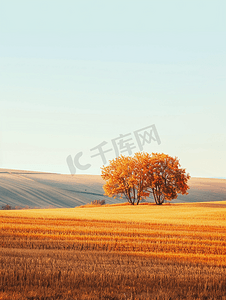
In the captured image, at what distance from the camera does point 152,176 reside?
54.2m

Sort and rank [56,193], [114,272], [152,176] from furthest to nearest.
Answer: [56,193] → [152,176] → [114,272]

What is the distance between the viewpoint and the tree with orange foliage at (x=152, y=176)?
53.1 metres

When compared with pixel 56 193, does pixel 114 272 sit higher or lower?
higher

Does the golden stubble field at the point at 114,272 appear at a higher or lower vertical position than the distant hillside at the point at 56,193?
higher

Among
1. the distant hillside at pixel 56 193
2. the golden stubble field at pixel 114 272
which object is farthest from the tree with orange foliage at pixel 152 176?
the golden stubble field at pixel 114 272

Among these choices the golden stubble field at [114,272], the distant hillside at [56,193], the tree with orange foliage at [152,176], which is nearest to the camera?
the golden stubble field at [114,272]

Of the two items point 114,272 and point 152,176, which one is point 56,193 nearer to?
point 152,176

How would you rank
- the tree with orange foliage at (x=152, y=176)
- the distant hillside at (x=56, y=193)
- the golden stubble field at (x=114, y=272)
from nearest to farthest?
the golden stubble field at (x=114, y=272), the tree with orange foliage at (x=152, y=176), the distant hillside at (x=56, y=193)

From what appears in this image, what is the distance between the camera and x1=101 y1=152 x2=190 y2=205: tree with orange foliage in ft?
174

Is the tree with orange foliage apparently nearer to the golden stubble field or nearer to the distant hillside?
the distant hillside

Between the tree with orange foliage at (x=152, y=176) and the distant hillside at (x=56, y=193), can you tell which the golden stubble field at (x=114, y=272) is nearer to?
the tree with orange foliage at (x=152, y=176)

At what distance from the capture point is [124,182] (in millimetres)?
58656

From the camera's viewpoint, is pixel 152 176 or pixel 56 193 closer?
pixel 152 176

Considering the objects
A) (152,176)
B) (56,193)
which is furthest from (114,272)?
(56,193)
